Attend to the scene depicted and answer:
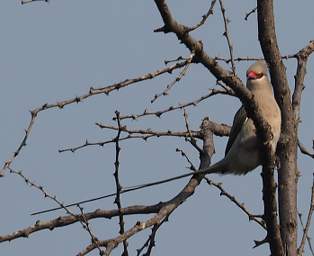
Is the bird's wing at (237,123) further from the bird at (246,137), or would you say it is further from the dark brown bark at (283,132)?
the dark brown bark at (283,132)

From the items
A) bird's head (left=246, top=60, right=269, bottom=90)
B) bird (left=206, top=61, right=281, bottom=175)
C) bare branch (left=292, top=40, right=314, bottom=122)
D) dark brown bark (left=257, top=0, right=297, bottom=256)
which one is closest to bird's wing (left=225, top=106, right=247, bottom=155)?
bird (left=206, top=61, right=281, bottom=175)

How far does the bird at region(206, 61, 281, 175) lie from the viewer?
6.02 meters

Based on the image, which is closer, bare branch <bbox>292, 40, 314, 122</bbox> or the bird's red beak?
bare branch <bbox>292, 40, 314, 122</bbox>

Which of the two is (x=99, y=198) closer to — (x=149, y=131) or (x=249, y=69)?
(x=149, y=131)

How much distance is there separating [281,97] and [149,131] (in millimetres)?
906

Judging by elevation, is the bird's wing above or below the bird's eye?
below

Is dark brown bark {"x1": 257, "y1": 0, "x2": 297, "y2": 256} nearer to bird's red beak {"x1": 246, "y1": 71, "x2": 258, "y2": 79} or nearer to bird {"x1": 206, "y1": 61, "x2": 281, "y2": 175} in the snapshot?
bird {"x1": 206, "y1": 61, "x2": 281, "y2": 175}

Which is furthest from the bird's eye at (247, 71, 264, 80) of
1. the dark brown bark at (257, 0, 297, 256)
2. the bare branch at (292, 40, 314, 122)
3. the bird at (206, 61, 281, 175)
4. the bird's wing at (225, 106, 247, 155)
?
the dark brown bark at (257, 0, 297, 256)

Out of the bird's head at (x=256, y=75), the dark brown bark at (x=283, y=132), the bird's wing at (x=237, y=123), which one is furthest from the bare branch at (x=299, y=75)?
the bird's wing at (x=237, y=123)

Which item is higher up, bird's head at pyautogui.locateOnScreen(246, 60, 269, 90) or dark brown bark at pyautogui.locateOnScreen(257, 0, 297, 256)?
bird's head at pyautogui.locateOnScreen(246, 60, 269, 90)

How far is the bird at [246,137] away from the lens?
6023mm

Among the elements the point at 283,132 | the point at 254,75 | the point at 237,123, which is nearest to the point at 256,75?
the point at 254,75

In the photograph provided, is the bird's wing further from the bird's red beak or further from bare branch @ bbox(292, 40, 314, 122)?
bare branch @ bbox(292, 40, 314, 122)

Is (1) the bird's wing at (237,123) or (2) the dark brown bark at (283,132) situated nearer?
(2) the dark brown bark at (283,132)
